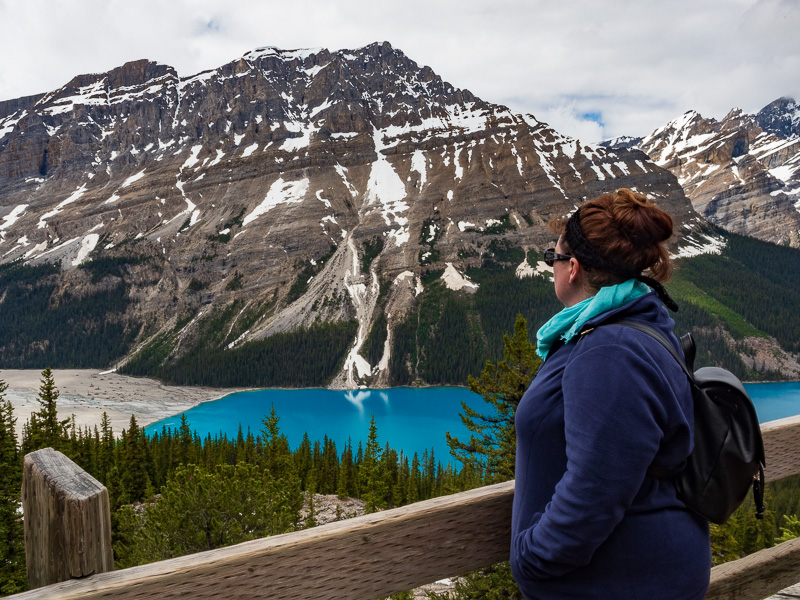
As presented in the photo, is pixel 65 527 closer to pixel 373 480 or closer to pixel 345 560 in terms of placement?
pixel 345 560

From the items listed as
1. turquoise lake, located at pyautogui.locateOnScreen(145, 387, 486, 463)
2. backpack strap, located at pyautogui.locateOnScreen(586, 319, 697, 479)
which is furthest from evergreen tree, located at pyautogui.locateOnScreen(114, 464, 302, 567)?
turquoise lake, located at pyautogui.locateOnScreen(145, 387, 486, 463)

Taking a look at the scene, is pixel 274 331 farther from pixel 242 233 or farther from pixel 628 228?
pixel 628 228

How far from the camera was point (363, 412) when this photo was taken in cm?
9381

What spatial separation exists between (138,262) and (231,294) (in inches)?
1487

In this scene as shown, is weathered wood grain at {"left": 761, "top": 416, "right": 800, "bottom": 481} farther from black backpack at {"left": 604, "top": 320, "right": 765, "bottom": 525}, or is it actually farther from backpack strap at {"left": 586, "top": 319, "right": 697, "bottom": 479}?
backpack strap at {"left": 586, "top": 319, "right": 697, "bottom": 479}

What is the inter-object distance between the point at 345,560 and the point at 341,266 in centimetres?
15640

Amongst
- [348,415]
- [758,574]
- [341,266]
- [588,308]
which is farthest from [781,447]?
[341,266]

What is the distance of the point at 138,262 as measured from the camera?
563 feet

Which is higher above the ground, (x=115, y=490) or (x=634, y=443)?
(x=634, y=443)

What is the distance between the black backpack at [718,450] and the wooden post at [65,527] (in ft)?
6.22

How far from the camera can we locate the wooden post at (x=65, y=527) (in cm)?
172

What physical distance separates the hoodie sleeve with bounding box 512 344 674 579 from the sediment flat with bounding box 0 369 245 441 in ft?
280

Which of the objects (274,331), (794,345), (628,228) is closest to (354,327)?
(274,331)

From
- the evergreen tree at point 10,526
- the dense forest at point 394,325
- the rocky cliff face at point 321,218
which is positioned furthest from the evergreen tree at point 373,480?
the rocky cliff face at point 321,218
